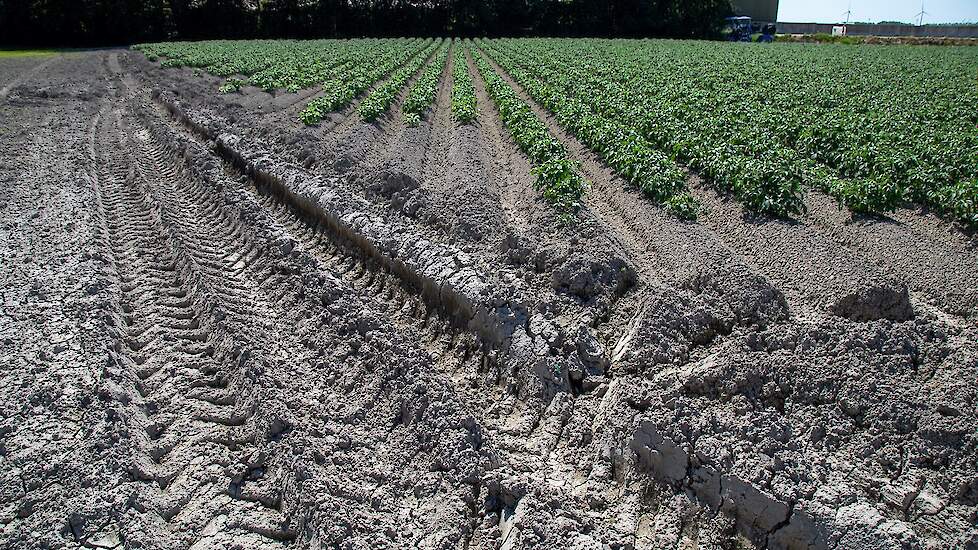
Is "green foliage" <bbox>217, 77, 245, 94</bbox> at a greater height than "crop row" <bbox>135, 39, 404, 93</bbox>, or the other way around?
"crop row" <bbox>135, 39, 404, 93</bbox>

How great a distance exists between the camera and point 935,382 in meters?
5.27

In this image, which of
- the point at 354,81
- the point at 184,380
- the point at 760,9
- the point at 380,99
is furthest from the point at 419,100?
the point at 760,9

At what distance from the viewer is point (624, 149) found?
11.9 m

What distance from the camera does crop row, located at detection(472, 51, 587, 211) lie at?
9641mm

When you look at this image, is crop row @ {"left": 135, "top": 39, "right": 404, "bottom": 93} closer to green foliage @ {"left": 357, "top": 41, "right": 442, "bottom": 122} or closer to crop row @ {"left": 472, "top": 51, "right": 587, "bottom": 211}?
green foliage @ {"left": 357, "top": 41, "right": 442, "bottom": 122}

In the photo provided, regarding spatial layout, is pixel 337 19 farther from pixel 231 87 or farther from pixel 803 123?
pixel 803 123

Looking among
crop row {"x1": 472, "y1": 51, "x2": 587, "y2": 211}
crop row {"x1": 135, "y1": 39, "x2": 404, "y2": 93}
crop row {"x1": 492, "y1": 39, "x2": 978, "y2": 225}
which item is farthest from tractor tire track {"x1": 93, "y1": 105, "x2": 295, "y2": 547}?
crop row {"x1": 135, "y1": 39, "x2": 404, "y2": 93}

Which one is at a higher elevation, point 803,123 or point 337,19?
point 337,19

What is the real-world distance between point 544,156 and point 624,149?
4.83 ft

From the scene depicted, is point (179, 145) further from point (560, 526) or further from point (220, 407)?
point (560, 526)

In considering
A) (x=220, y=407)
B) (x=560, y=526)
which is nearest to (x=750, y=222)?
(x=560, y=526)

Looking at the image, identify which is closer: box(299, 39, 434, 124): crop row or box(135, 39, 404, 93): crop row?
box(299, 39, 434, 124): crop row

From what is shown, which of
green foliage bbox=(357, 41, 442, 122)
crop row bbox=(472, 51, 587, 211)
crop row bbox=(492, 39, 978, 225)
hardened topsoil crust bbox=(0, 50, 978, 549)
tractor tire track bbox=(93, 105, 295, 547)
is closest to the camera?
hardened topsoil crust bbox=(0, 50, 978, 549)

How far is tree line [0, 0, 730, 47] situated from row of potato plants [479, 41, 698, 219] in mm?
40855
